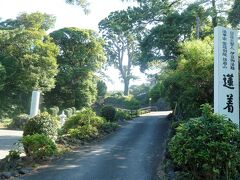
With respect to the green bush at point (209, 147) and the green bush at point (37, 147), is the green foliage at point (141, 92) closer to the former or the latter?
the green bush at point (37, 147)

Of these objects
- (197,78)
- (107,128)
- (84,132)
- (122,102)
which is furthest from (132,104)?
(197,78)

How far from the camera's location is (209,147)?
771 cm

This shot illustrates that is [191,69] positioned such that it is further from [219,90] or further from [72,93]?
[72,93]

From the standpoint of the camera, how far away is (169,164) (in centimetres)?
1053

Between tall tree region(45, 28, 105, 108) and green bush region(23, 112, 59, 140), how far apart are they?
22.9 metres

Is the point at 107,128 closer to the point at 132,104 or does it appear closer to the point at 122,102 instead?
the point at 132,104

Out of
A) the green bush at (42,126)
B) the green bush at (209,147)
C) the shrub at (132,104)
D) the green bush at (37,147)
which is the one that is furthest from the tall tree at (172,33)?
the shrub at (132,104)

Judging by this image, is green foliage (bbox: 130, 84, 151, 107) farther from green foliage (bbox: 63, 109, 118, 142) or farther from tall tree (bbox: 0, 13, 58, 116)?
green foliage (bbox: 63, 109, 118, 142)

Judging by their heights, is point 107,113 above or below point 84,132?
above

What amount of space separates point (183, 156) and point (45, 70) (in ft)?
90.8

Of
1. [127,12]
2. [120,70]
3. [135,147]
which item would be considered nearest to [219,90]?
[135,147]

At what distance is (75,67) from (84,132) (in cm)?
2078

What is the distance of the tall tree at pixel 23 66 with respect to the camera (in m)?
33.1

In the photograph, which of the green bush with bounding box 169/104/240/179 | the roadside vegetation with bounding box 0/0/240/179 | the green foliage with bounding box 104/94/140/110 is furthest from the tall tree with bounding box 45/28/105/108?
the green bush with bounding box 169/104/240/179
